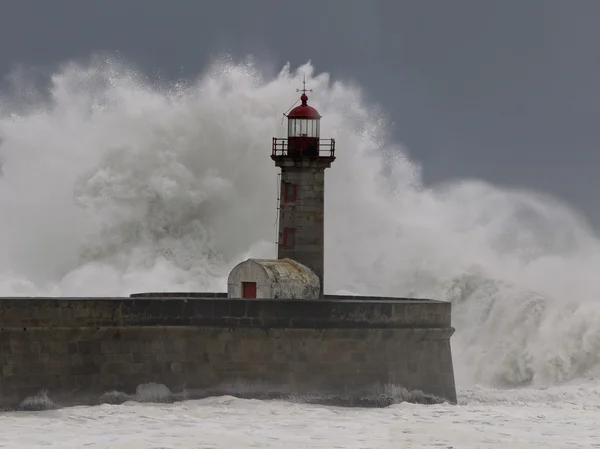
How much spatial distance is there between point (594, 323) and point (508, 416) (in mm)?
4514

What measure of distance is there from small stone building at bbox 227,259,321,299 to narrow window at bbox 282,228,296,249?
0.66ft

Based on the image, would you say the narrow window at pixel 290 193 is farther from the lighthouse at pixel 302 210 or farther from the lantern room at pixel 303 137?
the lantern room at pixel 303 137

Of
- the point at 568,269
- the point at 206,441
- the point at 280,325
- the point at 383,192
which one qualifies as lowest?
the point at 206,441

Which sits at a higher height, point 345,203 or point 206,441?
point 345,203

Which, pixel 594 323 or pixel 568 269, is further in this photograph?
pixel 568 269

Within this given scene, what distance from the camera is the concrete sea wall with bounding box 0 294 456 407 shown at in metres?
16.9

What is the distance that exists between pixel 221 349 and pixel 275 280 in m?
1.90

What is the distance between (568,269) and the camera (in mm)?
25781

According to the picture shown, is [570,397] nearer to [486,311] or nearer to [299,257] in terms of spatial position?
[299,257]

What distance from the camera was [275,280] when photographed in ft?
63.1

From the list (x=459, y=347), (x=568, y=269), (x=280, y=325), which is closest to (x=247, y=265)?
(x=280, y=325)

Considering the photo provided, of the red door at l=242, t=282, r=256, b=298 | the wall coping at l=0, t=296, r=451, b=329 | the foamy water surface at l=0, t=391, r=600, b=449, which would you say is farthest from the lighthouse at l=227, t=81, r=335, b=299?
the foamy water surface at l=0, t=391, r=600, b=449

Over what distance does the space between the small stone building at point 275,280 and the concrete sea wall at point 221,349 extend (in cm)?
157

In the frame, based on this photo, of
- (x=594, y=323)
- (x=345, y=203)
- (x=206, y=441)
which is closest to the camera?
(x=206, y=441)
